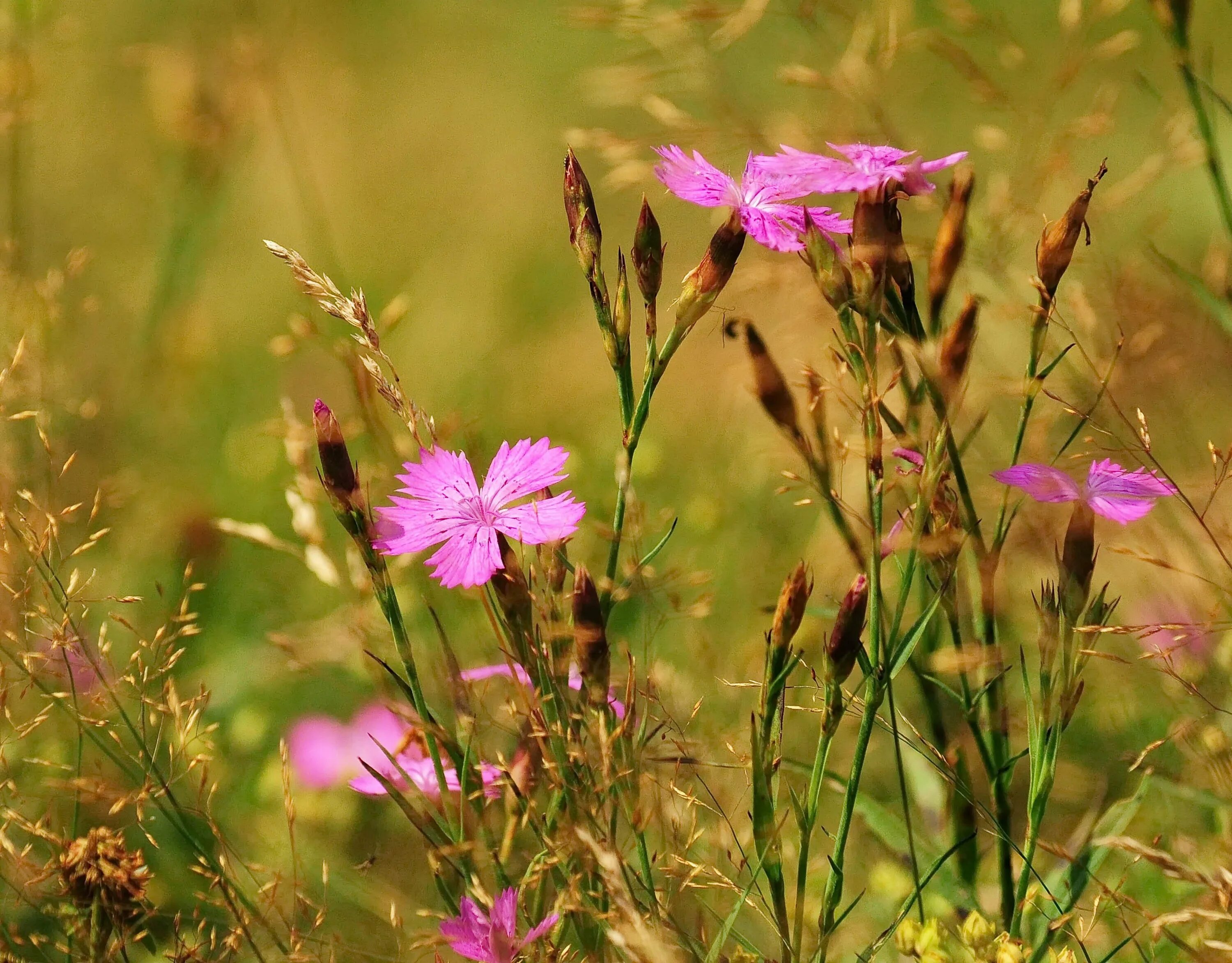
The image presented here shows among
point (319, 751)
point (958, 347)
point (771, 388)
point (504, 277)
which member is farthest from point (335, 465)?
point (504, 277)

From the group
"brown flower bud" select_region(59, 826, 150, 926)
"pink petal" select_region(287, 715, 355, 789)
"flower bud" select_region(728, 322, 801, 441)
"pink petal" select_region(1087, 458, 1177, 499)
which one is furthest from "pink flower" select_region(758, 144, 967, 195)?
"pink petal" select_region(287, 715, 355, 789)

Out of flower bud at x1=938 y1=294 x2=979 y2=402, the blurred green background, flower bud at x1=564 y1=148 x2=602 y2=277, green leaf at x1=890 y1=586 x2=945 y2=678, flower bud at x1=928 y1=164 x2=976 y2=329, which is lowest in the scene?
the blurred green background

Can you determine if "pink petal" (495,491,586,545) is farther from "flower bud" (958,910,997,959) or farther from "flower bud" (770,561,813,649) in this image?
"flower bud" (958,910,997,959)

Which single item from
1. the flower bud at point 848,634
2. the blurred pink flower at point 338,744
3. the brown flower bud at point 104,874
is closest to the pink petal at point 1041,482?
the flower bud at point 848,634

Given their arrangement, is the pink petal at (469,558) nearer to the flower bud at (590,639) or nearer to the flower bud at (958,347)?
the flower bud at (590,639)

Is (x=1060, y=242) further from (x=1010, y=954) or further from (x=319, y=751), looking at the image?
(x=319, y=751)
